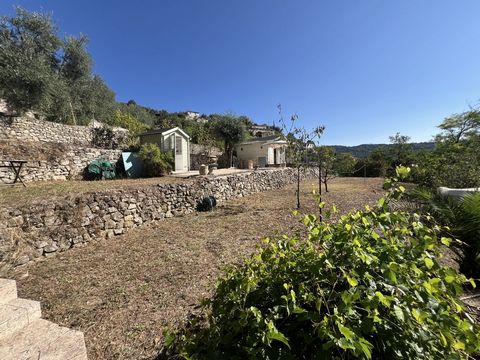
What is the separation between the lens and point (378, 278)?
1084 mm

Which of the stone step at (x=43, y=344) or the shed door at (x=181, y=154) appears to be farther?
the shed door at (x=181, y=154)

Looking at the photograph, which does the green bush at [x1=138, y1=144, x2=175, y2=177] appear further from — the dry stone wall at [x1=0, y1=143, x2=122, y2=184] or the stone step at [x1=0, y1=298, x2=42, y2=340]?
the stone step at [x1=0, y1=298, x2=42, y2=340]

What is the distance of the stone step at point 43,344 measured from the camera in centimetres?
214

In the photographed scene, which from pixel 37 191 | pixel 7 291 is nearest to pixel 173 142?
pixel 37 191

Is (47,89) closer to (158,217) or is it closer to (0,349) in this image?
(158,217)

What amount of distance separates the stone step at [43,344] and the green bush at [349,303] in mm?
1849

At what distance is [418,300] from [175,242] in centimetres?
535

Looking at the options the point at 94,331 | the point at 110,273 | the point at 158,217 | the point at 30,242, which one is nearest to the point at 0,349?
the point at 94,331

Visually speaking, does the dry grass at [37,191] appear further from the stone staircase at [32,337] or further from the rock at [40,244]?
the stone staircase at [32,337]

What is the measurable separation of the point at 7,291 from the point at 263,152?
25.4 meters

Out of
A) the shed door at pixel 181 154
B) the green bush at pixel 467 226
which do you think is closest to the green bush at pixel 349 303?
the green bush at pixel 467 226

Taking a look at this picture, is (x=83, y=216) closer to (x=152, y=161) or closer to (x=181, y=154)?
Answer: (x=152, y=161)

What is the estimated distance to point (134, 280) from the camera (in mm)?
3887

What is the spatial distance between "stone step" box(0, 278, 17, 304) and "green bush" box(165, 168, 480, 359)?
331 cm
